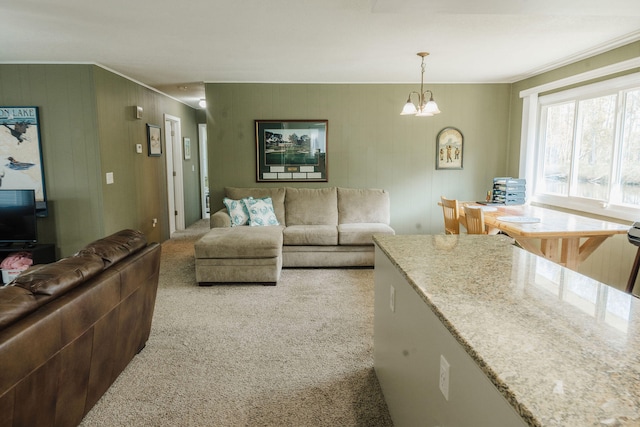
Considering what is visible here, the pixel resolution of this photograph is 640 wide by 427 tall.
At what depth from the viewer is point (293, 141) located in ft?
18.9

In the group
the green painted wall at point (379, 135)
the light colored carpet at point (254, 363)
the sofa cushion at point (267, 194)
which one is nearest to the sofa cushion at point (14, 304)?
the light colored carpet at point (254, 363)

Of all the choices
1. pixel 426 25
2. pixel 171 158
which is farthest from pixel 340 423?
pixel 171 158

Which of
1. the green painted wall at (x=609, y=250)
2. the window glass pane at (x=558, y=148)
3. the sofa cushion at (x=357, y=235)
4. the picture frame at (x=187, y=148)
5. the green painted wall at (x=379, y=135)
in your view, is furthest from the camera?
the picture frame at (x=187, y=148)

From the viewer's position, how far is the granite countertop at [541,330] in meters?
0.78

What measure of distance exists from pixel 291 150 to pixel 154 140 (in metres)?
2.12

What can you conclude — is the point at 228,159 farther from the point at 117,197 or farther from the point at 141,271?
the point at 141,271

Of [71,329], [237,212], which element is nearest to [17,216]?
[237,212]

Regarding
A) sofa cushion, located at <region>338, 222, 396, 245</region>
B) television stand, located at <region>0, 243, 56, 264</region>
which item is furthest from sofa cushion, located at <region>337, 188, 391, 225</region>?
television stand, located at <region>0, 243, 56, 264</region>

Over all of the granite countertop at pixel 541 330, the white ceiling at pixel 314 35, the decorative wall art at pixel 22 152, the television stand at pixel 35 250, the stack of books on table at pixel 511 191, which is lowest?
the television stand at pixel 35 250

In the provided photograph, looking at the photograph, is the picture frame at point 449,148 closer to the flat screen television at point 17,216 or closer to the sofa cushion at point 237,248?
the sofa cushion at point 237,248

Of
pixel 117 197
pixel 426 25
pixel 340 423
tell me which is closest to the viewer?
pixel 340 423

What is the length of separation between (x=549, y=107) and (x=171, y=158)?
5685mm

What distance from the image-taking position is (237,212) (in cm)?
516

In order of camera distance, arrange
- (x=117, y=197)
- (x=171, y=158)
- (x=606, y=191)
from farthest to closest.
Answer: (x=171, y=158), (x=117, y=197), (x=606, y=191)
